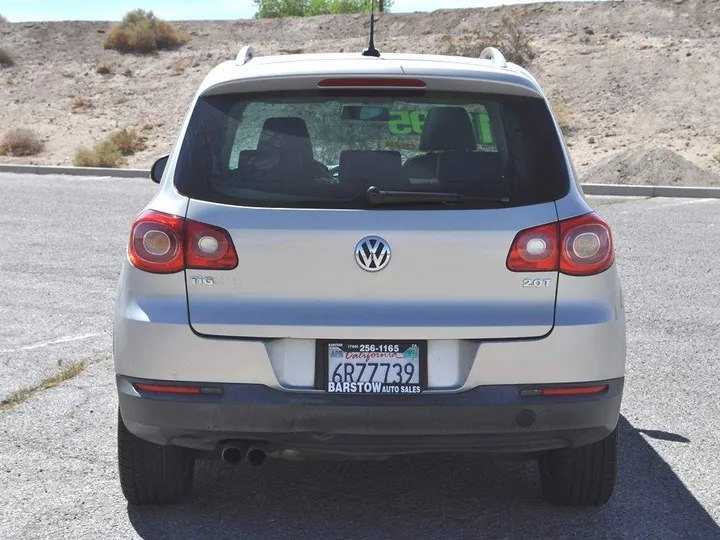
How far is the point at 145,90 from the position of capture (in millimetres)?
39500

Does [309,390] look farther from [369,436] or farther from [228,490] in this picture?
[228,490]

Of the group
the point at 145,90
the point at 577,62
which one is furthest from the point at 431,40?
the point at 145,90

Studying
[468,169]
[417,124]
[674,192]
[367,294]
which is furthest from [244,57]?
[674,192]

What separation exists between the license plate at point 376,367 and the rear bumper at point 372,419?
4 cm

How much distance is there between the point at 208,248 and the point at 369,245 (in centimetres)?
55

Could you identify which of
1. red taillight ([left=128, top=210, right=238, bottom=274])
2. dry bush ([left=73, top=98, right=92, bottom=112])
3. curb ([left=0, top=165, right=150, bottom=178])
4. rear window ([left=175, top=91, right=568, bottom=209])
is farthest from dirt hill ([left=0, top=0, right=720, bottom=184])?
red taillight ([left=128, top=210, right=238, bottom=274])

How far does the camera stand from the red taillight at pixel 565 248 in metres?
3.98

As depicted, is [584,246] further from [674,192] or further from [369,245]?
[674,192]

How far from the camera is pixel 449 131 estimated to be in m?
4.63

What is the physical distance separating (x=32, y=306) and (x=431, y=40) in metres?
33.8

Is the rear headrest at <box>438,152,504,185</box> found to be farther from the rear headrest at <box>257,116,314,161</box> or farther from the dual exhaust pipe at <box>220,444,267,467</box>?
the dual exhaust pipe at <box>220,444,267,467</box>

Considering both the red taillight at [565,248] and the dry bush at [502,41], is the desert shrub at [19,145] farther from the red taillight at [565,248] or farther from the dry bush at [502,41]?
the red taillight at [565,248]

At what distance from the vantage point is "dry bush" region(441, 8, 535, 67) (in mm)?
37562

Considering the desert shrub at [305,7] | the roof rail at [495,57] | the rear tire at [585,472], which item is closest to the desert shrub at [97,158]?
the roof rail at [495,57]
